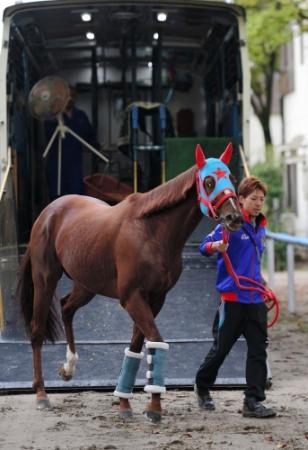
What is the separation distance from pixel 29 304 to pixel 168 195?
1.83 m

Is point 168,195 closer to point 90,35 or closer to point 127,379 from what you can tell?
point 127,379

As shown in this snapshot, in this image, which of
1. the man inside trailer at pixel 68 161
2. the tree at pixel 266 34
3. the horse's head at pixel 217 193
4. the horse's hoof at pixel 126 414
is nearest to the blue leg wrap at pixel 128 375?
the horse's hoof at pixel 126 414

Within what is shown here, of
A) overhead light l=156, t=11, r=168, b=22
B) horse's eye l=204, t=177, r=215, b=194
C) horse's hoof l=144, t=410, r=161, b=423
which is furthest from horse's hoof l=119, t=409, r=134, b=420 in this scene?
overhead light l=156, t=11, r=168, b=22

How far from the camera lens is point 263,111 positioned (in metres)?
30.8

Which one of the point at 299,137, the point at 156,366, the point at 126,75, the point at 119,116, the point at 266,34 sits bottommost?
the point at 156,366

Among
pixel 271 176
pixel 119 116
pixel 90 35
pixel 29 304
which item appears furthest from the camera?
pixel 271 176

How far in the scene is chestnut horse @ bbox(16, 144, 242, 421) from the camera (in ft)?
22.0

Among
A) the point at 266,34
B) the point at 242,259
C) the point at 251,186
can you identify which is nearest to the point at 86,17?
the point at 251,186

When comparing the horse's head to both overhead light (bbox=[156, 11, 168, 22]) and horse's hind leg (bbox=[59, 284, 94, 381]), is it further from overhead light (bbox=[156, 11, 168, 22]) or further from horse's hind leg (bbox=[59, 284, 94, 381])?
overhead light (bbox=[156, 11, 168, 22])

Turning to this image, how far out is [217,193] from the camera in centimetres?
646

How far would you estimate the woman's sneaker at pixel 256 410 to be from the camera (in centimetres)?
698

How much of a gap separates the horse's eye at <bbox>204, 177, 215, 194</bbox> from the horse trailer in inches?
83.1

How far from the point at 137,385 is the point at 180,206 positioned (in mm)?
1827

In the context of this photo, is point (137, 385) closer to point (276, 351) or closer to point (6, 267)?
point (6, 267)
